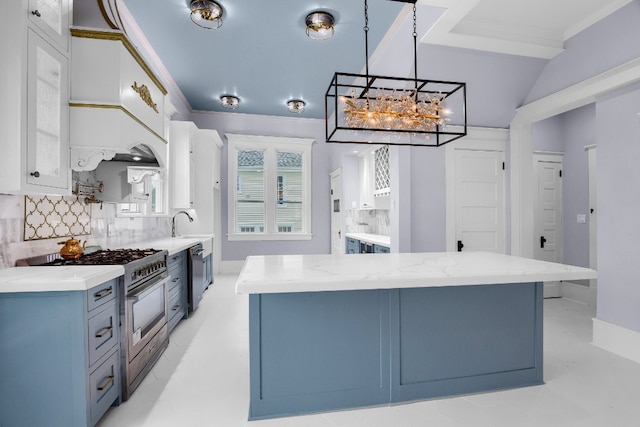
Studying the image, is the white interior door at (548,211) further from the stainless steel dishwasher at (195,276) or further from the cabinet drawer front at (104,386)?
the cabinet drawer front at (104,386)

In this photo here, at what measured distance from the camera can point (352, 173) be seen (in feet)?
19.2

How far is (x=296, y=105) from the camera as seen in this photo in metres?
5.70

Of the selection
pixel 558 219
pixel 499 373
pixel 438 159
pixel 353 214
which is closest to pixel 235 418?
pixel 499 373

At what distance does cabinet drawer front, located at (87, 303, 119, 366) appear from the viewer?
182cm

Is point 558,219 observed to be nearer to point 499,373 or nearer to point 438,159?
point 438,159

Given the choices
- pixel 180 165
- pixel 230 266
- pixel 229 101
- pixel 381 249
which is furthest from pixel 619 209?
pixel 230 266

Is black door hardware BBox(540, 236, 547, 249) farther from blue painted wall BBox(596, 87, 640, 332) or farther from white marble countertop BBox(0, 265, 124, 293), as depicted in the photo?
white marble countertop BBox(0, 265, 124, 293)

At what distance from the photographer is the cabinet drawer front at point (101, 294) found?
5.94 feet

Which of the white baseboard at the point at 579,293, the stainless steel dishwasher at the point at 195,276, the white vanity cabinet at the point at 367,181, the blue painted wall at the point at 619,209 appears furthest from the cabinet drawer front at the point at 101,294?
the white baseboard at the point at 579,293

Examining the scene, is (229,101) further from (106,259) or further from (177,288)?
(106,259)

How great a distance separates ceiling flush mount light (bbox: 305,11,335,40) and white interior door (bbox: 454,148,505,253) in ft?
6.68

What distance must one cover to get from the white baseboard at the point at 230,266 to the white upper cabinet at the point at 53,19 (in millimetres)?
4753

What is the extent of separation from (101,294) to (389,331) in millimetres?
1750

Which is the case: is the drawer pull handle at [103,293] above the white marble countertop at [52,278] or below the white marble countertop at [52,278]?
below
